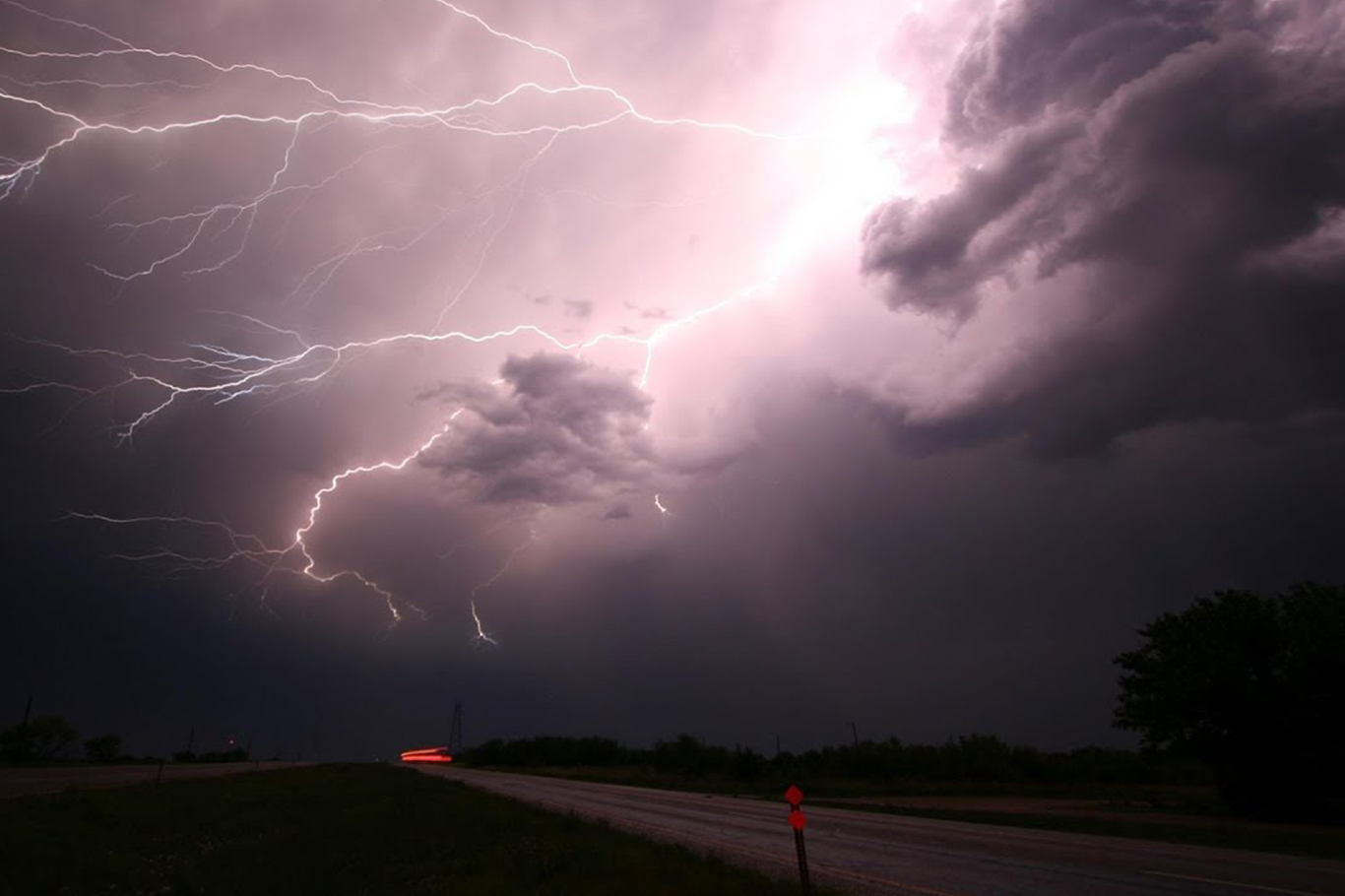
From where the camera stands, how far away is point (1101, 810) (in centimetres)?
2859

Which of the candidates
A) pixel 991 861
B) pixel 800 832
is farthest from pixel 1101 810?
pixel 800 832

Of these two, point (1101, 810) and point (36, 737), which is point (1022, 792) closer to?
point (1101, 810)

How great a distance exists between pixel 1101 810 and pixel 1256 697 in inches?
272

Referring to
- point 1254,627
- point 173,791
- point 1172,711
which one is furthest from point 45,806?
point 1254,627

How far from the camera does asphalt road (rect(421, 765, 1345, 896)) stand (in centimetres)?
1069

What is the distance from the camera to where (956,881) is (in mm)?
11203

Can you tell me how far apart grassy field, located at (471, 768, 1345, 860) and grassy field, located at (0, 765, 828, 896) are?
42.5ft

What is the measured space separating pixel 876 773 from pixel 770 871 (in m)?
47.6

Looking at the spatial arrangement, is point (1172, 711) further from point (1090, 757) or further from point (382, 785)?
point (382, 785)

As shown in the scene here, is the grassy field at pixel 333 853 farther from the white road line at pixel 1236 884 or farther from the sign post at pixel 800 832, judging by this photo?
the white road line at pixel 1236 884

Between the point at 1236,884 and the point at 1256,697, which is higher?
the point at 1256,697

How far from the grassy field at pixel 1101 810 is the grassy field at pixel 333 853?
510 inches

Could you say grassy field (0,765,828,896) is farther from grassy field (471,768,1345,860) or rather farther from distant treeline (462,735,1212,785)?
distant treeline (462,735,1212,785)

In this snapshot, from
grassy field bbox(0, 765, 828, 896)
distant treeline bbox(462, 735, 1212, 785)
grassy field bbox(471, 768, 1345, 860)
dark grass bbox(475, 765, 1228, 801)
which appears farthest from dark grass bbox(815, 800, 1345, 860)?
distant treeline bbox(462, 735, 1212, 785)
